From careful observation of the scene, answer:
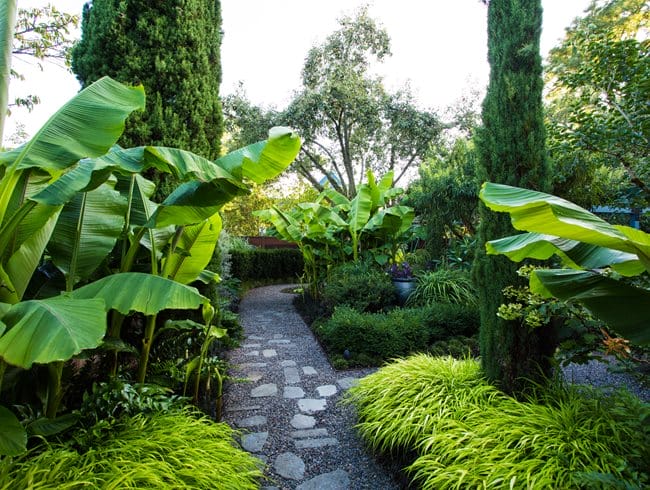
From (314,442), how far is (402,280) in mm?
4750

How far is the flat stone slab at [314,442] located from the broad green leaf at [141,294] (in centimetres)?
180

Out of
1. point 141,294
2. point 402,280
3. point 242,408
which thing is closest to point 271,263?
point 402,280

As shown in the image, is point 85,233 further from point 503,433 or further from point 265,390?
point 503,433

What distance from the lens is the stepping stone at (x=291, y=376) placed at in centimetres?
446

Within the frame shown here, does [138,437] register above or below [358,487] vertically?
above

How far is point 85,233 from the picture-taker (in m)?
2.39

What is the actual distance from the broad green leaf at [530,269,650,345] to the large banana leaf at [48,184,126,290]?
2.57 meters

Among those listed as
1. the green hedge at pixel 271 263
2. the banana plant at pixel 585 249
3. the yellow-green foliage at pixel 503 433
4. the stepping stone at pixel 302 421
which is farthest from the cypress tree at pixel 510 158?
the green hedge at pixel 271 263

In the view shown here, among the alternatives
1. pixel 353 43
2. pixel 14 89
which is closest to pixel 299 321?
pixel 14 89

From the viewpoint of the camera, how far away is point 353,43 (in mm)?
14961

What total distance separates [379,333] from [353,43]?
44.3 feet

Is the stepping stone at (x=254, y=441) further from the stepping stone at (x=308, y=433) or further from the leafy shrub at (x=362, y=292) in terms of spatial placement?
the leafy shrub at (x=362, y=292)

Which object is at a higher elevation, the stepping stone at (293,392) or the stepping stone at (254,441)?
the stepping stone at (254,441)

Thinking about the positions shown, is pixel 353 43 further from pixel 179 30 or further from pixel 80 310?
pixel 80 310
